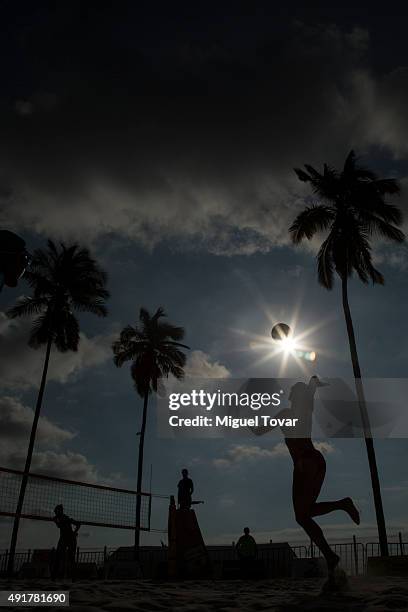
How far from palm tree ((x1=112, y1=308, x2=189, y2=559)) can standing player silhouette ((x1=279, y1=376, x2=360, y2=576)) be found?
85.6ft

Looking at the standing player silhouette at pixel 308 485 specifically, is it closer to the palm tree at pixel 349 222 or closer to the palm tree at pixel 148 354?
the palm tree at pixel 349 222

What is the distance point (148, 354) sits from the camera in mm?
31922

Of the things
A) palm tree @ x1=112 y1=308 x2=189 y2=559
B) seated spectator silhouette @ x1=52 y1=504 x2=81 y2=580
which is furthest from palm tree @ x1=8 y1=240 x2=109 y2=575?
seated spectator silhouette @ x1=52 y1=504 x2=81 y2=580

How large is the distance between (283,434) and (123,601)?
2385 millimetres

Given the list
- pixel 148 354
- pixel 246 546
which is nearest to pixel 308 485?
pixel 246 546

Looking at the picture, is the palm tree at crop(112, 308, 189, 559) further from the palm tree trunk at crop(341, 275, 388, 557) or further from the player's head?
the player's head

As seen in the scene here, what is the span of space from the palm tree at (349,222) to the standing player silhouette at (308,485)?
15317 mm

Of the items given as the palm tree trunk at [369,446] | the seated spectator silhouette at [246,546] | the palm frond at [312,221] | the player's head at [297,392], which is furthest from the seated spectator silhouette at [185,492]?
the palm frond at [312,221]

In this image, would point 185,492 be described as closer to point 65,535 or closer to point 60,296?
point 65,535

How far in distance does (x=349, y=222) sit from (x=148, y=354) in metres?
15.7

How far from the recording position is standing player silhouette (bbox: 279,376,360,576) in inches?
212

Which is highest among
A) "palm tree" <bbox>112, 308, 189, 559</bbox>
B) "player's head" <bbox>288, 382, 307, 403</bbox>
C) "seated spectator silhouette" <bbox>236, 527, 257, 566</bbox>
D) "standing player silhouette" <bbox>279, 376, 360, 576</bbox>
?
"palm tree" <bbox>112, 308, 189, 559</bbox>

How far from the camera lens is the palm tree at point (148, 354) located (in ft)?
103

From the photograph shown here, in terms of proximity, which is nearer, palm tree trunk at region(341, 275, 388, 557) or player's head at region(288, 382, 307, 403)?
player's head at region(288, 382, 307, 403)
